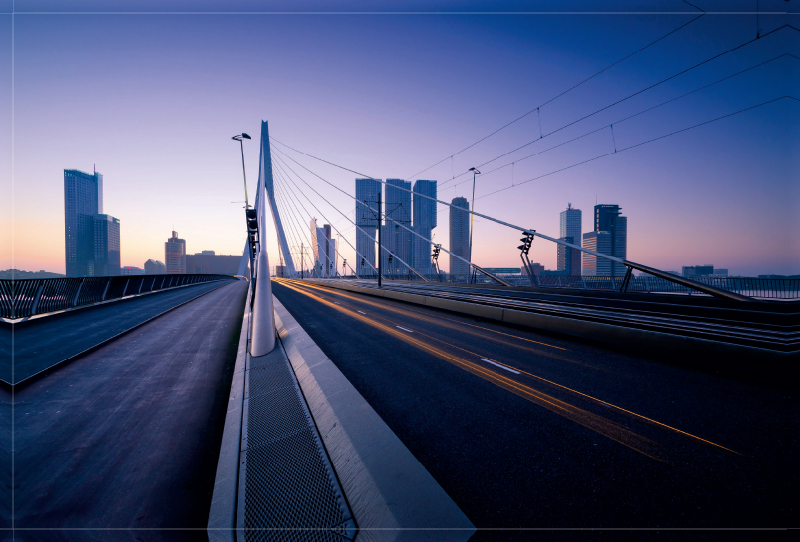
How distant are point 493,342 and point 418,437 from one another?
5.75 meters

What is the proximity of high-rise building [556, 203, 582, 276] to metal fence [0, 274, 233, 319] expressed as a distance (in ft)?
313

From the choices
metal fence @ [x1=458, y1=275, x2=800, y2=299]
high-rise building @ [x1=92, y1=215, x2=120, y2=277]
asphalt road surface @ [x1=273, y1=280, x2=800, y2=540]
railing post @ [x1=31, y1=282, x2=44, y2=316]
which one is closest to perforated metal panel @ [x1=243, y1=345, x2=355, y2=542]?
asphalt road surface @ [x1=273, y1=280, x2=800, y2=540]

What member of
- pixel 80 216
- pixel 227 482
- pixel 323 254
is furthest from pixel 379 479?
pixel 80 216

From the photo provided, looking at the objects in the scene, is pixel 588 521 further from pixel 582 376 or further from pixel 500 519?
pixel 582 376

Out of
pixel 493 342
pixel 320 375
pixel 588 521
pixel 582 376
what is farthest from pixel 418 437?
pixel 493 342

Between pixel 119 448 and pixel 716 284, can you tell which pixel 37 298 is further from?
pixel 716 284

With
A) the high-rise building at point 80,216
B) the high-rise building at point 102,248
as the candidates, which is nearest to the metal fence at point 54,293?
the high-rise building at point 80,216

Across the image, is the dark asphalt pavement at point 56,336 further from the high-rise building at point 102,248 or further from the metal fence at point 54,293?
the high-rise building at point 102,248

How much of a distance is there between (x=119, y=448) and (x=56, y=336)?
31.4 feet

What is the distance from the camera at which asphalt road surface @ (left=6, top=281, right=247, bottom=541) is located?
3033 millimetres

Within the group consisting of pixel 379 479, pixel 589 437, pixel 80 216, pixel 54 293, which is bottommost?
pixel 589 437

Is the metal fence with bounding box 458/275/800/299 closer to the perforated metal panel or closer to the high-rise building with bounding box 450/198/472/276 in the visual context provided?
the perforated metal panel

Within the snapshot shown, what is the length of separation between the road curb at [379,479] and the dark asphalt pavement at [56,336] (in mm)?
7203

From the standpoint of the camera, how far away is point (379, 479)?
3150 millimetres
